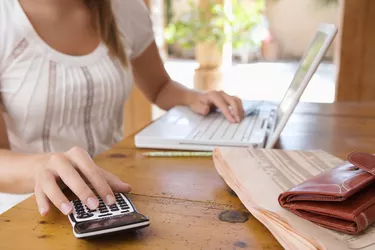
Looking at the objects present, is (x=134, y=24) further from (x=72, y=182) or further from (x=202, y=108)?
(x=72, y=182)

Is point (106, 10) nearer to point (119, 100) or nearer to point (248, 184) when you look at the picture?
point (119, 100)

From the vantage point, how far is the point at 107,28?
1.10m

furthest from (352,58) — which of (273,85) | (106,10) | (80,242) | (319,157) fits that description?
(273,85)

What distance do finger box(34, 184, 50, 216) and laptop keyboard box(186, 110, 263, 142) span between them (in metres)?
0.33

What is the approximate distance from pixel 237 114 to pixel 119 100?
0.30 meters

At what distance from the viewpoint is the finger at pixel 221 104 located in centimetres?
100

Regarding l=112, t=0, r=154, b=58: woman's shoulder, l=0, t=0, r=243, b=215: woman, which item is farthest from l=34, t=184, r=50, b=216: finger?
l=112, t=0, r=154, b=58: woman's shoulder

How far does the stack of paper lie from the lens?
0.46 m

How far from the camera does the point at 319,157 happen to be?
2.31ft

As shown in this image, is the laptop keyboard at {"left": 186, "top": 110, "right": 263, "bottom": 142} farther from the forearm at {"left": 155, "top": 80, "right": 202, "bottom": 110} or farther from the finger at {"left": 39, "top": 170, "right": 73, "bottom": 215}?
the finger at {"left": 39, "top": 170, "right": 73, "bottom": 215}

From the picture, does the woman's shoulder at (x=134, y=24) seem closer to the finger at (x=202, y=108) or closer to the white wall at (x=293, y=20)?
the finger at (x=202, y=108)

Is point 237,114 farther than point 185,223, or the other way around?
point 237,114

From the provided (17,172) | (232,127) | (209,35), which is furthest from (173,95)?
(209,35)

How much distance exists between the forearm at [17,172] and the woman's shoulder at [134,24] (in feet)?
1.83
